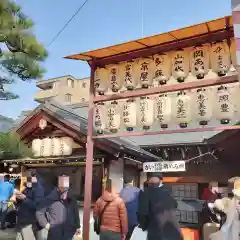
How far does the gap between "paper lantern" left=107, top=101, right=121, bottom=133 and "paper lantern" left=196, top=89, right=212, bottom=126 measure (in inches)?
88.4

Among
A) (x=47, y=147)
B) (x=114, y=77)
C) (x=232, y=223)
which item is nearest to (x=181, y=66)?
(x=114, y=77)

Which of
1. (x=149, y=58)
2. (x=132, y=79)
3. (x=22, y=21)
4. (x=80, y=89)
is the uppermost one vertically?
(x=80, y=89)

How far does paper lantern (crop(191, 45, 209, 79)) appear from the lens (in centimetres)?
751

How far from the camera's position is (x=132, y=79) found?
27.8 ft

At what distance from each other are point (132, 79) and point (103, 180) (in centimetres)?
406

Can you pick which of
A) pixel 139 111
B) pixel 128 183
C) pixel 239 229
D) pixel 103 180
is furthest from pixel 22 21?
pixel 239 229

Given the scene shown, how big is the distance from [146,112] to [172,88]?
37.4 inches

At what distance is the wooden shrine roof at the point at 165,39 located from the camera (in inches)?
279

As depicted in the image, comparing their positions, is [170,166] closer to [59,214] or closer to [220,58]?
[220,58]

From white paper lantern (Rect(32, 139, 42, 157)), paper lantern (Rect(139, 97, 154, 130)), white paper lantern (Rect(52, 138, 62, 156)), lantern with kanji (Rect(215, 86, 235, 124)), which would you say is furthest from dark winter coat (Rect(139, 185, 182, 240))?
white paper lantern (Rect(32, 139, 42, 157))

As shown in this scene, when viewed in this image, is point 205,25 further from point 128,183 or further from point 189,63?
point 128,183

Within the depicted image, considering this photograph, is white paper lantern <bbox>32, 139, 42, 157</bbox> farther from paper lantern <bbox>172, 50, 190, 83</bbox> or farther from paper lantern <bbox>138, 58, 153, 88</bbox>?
paper lantern <bbox>172, 50, 190, 83</bbox>

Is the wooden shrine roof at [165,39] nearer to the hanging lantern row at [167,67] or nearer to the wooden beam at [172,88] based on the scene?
the hanging lantern row at [167,67]

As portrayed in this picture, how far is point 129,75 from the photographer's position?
8523mm
